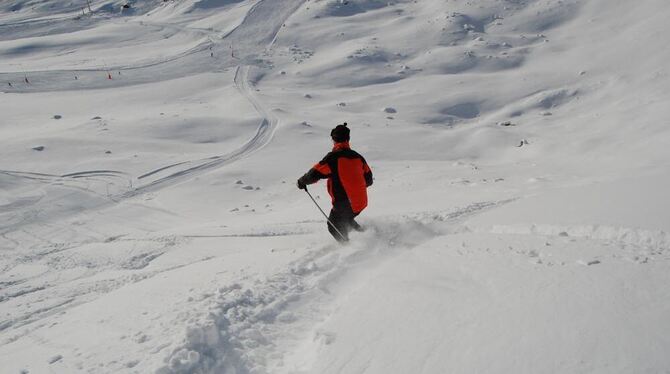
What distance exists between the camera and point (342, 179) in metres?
6.34

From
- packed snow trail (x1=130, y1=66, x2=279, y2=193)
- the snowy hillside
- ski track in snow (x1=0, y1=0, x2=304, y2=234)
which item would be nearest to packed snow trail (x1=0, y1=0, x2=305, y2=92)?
the snowy hillside

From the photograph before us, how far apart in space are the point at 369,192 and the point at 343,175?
16.1 ft

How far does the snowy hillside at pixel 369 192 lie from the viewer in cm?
322

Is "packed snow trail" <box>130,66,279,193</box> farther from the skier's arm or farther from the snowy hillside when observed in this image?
the skier's arm

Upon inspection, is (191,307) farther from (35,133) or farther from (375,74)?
(375,74)

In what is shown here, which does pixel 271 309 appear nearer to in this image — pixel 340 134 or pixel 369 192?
pixel 340 134

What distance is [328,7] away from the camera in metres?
37.8

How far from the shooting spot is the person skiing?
622 centimetres

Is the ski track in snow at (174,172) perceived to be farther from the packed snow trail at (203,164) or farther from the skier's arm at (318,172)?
the skier's arm at (318,172)

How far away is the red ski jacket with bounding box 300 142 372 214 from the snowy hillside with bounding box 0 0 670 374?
594mm

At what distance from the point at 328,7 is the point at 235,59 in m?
11.7

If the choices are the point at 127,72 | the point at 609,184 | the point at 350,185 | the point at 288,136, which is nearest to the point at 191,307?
the point at 350,185

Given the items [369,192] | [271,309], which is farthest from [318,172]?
[369,192]

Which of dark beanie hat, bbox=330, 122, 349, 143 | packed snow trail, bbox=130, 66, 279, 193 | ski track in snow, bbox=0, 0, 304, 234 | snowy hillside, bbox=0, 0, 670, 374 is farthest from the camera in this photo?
packed snow trail, bbox=130, 66, 279, 193
